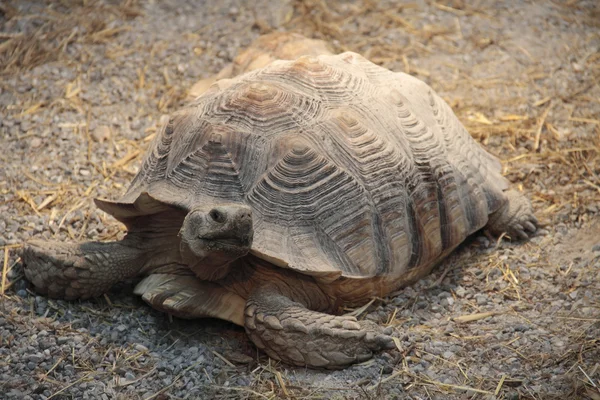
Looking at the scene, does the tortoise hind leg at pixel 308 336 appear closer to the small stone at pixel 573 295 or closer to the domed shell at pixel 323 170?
the domed shell at pixel 323 170

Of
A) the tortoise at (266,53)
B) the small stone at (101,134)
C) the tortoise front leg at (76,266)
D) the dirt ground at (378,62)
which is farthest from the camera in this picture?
the tortoise at (266,53)

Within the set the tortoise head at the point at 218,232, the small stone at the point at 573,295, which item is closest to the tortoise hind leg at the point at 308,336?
the tortoise head at the point at 218,232

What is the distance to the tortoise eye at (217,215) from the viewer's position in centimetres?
323

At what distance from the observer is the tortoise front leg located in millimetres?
3793

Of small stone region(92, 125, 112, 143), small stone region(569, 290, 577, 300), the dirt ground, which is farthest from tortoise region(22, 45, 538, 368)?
small stone region(92, 125, 112, 143)

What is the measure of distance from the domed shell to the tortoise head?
6.8 inches

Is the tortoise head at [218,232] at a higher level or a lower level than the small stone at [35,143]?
higher

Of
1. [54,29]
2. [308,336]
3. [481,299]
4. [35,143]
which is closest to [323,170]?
[308,336]

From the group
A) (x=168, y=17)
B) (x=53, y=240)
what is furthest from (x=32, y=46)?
(x=53, y=240)

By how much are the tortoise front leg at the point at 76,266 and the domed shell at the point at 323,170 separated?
229 millimetres

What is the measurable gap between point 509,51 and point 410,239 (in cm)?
294

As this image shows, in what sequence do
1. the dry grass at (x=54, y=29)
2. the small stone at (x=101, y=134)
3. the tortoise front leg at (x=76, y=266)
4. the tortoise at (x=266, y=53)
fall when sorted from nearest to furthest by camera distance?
the tortoise front leg at (x=76, y=266), the small stone at (x=101, y=134), the tortoise at (x=266, y=53), the dry grass at (x=54, y=29)

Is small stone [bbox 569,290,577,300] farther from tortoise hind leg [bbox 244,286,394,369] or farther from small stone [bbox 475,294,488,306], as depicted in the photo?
tortoise hind leg [bbox 244,286,394,369]

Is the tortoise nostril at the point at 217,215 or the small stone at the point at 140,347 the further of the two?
the small stone at the point at 140,347
